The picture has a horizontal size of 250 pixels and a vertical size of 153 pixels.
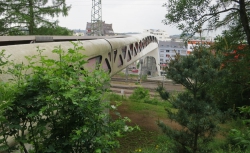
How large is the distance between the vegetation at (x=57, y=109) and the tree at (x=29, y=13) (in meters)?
10.7

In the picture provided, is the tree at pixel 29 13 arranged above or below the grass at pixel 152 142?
above

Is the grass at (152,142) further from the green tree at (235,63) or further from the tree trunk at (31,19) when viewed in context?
the tree trunk at (31,19)

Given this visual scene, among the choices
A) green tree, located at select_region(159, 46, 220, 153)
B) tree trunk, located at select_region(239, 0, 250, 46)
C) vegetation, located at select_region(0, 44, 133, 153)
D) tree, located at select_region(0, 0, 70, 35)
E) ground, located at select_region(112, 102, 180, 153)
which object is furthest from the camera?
tree, located at select_region(0, 0, 70, 35)

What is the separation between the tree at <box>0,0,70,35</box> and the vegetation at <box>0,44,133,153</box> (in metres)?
10.7

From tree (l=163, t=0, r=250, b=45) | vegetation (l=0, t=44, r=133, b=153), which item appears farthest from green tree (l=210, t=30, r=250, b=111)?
vegetation (l=0, t=44, r=133, b=153)

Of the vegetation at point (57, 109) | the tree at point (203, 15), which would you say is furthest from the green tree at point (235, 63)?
the vegetation at point (57, 109)

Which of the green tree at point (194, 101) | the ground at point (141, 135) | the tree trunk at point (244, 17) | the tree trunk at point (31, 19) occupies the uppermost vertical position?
the tree trunk at point (31, 19)

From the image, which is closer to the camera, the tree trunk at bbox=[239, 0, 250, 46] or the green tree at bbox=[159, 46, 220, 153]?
the green tree at bbox=[159, 46, 220, 153]

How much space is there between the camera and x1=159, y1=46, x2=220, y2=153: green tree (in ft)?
12.8

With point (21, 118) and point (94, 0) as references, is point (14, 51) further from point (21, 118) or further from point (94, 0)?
point (94, 0)

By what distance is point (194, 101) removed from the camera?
13.6ft

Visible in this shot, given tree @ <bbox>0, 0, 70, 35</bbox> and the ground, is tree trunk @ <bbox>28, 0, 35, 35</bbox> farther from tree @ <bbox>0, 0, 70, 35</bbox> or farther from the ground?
the ground

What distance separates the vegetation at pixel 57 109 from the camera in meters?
1.75

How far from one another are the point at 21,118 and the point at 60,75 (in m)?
0.48
